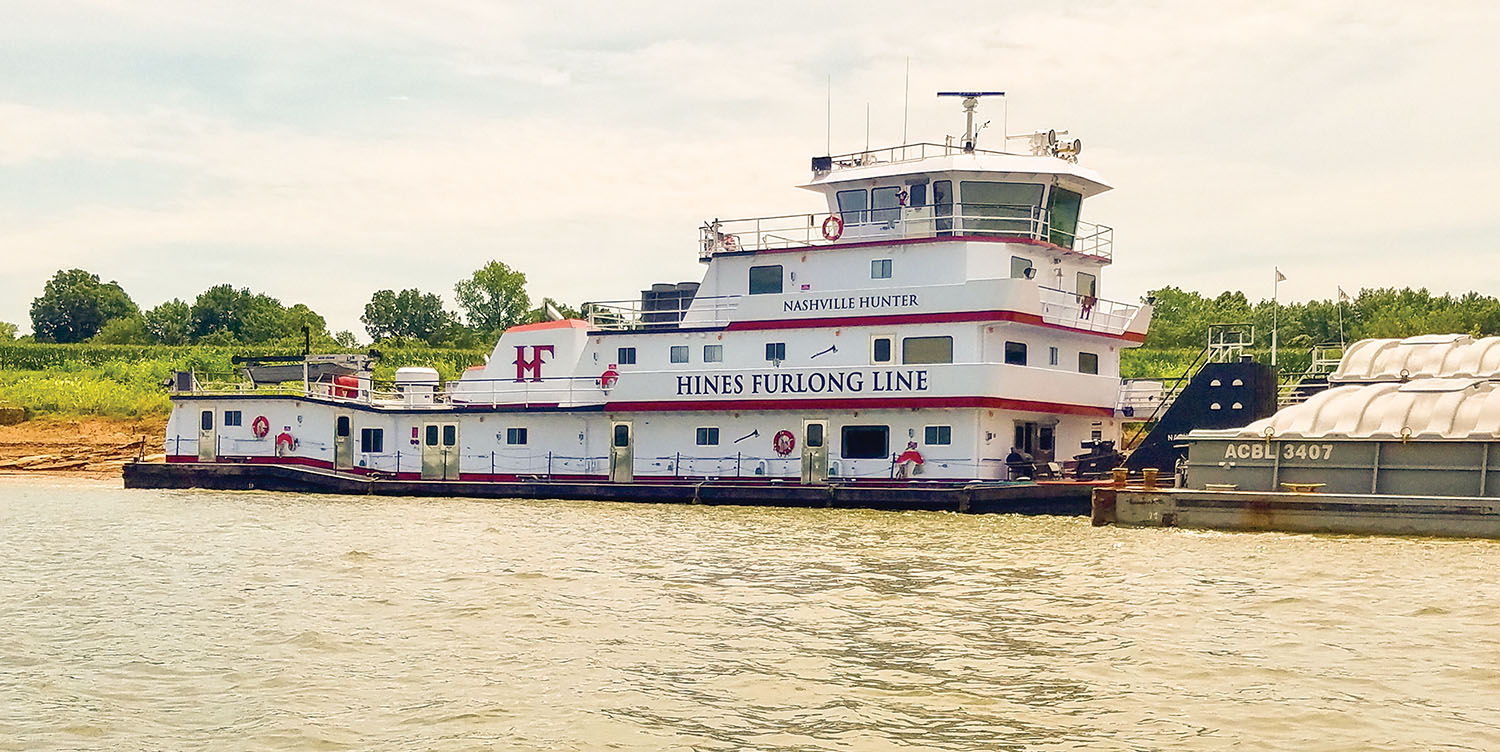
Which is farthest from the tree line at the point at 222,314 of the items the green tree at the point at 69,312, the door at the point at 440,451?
the door at the point at 440,451

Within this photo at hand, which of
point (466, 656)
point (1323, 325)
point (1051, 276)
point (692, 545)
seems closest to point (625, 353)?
point (1051, 276)

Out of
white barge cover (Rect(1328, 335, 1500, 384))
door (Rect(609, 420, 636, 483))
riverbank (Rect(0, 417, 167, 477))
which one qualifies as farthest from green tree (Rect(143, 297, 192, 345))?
white barge cover (Rect(1328, 335, 1500, 384))

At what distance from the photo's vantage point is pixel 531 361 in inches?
1401

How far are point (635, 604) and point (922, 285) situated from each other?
1549 cm

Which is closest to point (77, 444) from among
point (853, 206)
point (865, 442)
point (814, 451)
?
point (814, 451)

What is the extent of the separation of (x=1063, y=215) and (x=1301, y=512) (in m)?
10.3

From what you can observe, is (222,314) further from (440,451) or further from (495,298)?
(440,451)

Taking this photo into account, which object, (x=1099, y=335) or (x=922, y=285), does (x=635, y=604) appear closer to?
(x=922, y=285)

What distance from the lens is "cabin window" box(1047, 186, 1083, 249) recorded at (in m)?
31.4

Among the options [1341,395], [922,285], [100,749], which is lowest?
[100,749]

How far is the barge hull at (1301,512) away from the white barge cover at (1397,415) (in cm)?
124

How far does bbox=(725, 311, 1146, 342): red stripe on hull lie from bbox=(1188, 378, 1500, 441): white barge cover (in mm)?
4936

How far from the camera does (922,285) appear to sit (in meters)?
30.1

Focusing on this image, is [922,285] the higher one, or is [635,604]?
[922,285]
